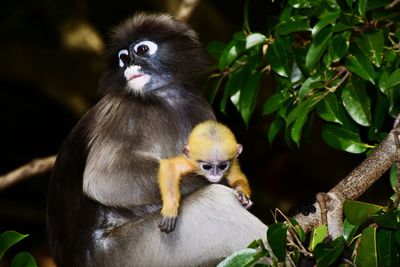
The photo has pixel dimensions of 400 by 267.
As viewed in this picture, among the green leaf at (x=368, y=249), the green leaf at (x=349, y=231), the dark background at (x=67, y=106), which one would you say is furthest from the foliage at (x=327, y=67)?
the dark background at (x=67, y=106)

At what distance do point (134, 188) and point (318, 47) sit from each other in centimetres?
113

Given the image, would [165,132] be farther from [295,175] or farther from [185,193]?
[295,175]

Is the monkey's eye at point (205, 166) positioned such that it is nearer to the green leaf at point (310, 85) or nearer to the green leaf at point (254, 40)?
the green leaf at point (310, 85)

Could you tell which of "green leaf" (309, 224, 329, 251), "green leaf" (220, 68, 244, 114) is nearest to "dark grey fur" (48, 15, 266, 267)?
"green leaf" (220, 68, 244, 114)

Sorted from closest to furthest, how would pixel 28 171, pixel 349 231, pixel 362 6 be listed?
pixel 349 231 < pixel 362 6 < pixel 28 171

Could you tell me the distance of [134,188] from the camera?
4273mm

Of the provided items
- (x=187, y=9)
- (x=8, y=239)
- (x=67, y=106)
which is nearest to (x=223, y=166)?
(x=8, y=239)

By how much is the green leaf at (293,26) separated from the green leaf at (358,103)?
0.35 m

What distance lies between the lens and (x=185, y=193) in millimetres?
4410

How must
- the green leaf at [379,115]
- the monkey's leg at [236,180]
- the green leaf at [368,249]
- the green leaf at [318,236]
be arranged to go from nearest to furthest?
the green leaf at [368,249]
the green leaf at [318,236]
the green leaf at [379,115]
the monkey's leg at [236,180]

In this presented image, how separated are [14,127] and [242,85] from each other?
4.97 meters

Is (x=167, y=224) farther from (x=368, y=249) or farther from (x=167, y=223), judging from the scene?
(x=368, y=249)

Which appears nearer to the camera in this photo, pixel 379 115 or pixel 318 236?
pixel 318 236

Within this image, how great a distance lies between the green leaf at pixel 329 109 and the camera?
407 cm
